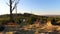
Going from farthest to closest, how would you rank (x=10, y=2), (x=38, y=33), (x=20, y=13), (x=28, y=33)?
(x=20, y=13) < (x=10, y=2) < (x=28, y=33) < (x=38, y=33)

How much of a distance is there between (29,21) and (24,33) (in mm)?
12318

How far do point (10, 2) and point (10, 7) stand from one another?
1.00 metres

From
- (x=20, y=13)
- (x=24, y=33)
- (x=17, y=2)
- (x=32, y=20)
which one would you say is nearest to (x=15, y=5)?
(x=17, y=2)

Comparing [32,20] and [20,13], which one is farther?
[20,13]

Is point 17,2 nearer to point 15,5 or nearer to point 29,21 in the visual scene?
point 15,5

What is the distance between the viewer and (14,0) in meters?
37.1

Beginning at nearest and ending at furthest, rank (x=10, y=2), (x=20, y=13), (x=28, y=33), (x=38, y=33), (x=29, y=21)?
1. (x=38, y=33)
2. (x=28, y=33)
3. (x=29, y=21)
4. (x=10, y=2)
5. (x=20, y=13)

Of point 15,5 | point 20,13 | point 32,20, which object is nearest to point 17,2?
point 15,5

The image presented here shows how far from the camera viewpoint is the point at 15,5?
37406 mm

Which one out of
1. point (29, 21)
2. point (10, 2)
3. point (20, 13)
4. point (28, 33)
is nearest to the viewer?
point (28, 33)

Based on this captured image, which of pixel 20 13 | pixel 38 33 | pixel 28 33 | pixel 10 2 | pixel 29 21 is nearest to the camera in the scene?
pixel 38 33

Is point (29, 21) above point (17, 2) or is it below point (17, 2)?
below

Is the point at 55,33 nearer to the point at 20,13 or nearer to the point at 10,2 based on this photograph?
the point at 10,2

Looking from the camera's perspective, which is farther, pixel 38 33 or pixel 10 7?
pixel 10 7
